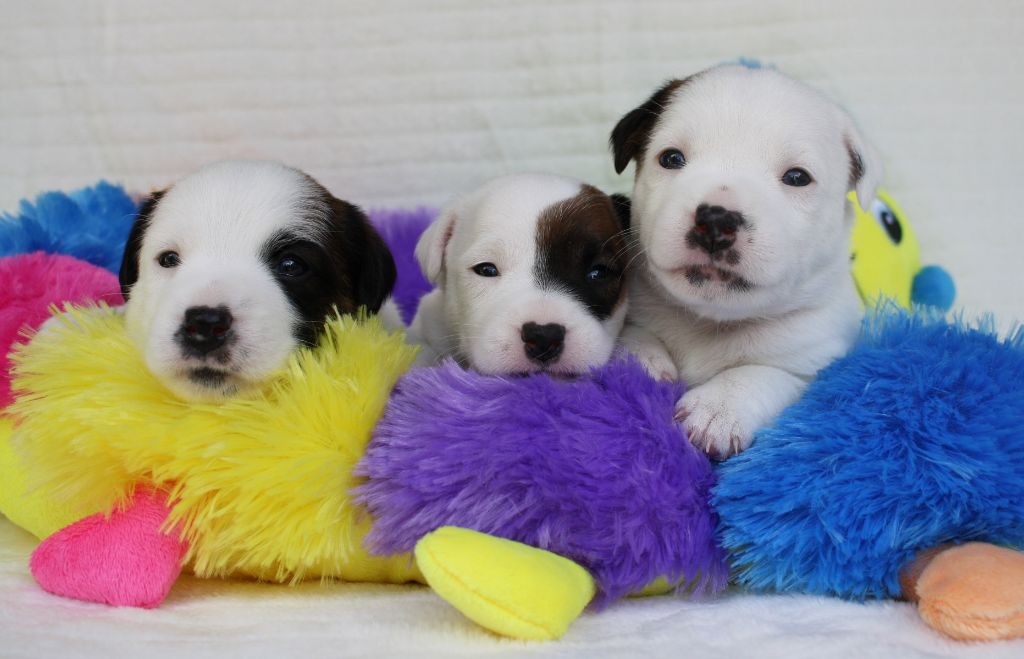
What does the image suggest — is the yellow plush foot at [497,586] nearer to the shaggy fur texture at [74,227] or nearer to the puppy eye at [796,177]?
the puppy eye at [796,177]

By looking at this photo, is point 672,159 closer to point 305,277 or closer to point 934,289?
point 305,277

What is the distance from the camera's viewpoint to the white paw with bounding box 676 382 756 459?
2211 mm

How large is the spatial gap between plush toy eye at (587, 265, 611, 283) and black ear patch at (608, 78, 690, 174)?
0.26 meters

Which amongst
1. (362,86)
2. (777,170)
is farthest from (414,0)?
(777,170)

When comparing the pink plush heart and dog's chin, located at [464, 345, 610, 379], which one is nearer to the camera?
the pink plush heart

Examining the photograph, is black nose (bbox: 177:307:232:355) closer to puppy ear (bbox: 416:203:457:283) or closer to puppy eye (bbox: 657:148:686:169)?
puppy ear (bbox: 416:203:457:283)

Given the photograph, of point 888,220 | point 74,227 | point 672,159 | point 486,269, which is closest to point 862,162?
point 672,159

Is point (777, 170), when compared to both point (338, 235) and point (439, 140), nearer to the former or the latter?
point (338, 235)

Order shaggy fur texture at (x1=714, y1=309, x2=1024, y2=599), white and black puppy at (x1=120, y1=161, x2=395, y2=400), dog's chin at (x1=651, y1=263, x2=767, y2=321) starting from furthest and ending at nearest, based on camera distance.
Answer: dog's chin at (x1=651, y1=263, x2=767, y2=321) < white and black puppy at (x1=120, y1=161, x2=395, y2=400) < shaggy fur texture at (x1=714, y1=309, x2=1024, y2=599)

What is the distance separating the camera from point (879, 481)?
6.82ft

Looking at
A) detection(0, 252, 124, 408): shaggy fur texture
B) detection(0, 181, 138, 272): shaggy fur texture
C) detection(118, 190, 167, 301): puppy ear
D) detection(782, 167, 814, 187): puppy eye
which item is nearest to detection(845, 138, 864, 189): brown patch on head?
detection(782, 167, 814, 187): puppy eye

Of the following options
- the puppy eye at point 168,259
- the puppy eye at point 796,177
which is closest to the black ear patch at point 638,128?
the puppy eye at point 796,177

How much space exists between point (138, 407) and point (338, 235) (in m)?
0.65

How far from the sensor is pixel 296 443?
Result: 2166 millimetres
